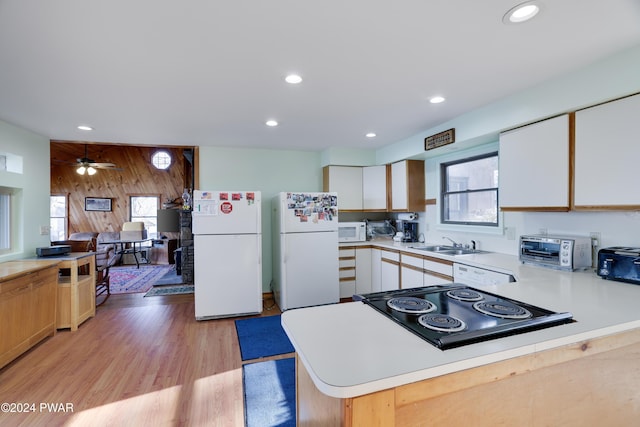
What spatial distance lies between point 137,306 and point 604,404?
4.77 m

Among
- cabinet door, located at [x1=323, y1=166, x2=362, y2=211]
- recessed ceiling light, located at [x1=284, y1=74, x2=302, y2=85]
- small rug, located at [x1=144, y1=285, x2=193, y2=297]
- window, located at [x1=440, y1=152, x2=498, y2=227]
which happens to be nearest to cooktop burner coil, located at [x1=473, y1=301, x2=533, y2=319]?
recessed ceiling light, located at [x1=284, y1=74, x2=302, y2=85]

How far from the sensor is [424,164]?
4.17 metres

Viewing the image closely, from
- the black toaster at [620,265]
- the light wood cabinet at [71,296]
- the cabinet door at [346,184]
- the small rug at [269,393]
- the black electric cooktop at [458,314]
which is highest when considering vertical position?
the cabinet door at [346,184]

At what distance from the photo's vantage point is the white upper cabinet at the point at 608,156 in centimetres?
183

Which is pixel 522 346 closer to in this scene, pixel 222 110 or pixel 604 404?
pixel 604 404

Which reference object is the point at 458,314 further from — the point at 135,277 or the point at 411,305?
the point at 135,277

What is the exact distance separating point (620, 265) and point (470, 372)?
5.33 feet

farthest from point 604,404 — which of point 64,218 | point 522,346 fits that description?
point 64,218

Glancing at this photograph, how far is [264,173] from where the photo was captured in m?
4.62

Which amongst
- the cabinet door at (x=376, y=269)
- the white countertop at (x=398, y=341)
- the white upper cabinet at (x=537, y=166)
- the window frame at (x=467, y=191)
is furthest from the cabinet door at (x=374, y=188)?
the white countertop at (x=398, y=341)

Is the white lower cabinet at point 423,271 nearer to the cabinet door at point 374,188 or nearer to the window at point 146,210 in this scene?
the cabinet door at point 374,188

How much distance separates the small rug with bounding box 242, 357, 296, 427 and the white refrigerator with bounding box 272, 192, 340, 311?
1.25 meters

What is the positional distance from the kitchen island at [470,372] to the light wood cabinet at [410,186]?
270 centimetres

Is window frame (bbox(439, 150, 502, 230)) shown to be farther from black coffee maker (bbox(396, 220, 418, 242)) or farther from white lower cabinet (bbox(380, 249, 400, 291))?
white lower cabinet (bbox(380, 249, 400, 291))
